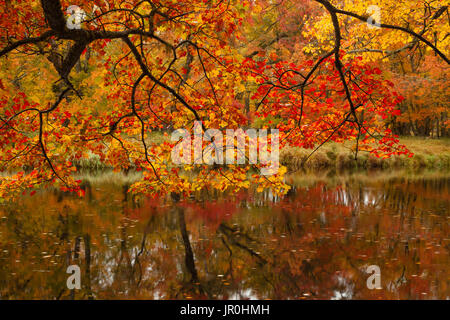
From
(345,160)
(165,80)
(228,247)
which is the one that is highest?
(165,80)

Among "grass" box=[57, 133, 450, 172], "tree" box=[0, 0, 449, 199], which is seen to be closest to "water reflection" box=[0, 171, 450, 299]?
"tree" box=[0, 0, 449, 199]

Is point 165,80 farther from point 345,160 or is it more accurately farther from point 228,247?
point 345,160

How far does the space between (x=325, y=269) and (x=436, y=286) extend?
5.04ft

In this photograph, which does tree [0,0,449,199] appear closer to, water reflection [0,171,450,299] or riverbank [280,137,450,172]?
water reflection [0,171,450,299]

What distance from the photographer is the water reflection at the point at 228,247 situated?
5.66 metres

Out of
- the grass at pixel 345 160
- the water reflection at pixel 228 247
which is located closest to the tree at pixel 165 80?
the water reflection at pixel 228 247

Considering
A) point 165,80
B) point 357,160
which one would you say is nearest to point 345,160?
point 357,160

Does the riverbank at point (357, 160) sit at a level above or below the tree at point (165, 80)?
below

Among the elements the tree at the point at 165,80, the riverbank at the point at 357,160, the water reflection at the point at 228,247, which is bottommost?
the water reflection at the point at 228,247

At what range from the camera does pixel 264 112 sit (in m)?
6.58

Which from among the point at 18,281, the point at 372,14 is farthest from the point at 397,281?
the point at 372,14

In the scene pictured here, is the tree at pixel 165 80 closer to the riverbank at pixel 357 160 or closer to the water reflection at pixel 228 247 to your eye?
the water reflection at pixel 228 247

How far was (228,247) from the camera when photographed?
7.45 metres
